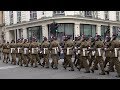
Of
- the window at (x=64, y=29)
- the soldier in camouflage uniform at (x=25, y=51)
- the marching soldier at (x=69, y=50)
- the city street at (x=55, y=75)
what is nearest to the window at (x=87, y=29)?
the window at (x=64, y=29)

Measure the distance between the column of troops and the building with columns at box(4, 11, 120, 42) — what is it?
13.7m

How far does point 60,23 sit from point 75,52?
18726 millimetres

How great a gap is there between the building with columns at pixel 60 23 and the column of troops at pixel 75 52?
44.9ft

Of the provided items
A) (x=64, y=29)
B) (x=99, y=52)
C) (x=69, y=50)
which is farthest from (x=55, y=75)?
(x=64, y=29)

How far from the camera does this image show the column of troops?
13013mm

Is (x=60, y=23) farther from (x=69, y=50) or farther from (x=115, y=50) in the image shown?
(x=115, y=50)

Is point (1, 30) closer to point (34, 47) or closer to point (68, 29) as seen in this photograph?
point (68, 29)

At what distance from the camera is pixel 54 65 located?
53.9 ft

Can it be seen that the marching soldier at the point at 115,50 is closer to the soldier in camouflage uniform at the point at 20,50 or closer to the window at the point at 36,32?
the soldier in camouflage uniform at the point at 20,50

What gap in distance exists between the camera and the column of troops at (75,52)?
42.7ft

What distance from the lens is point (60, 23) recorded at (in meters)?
34.3

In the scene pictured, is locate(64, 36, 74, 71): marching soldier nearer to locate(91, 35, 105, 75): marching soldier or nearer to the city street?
the city street
